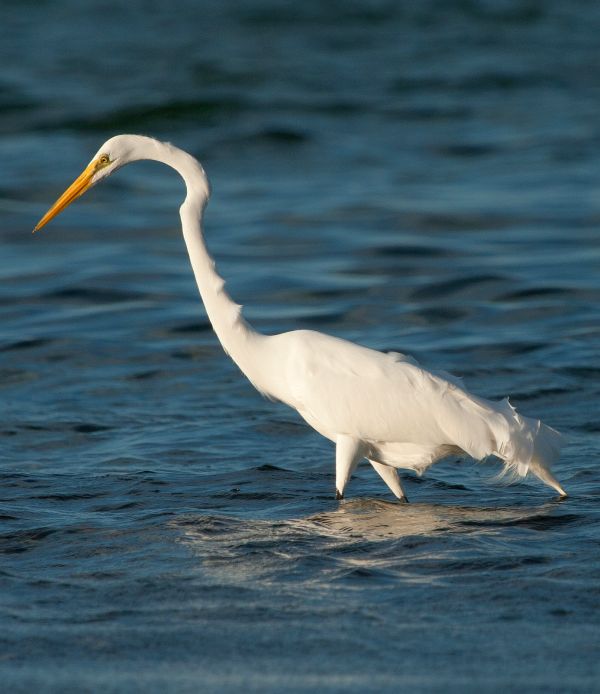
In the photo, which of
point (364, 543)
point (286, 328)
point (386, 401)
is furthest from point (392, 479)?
point (286, 328)

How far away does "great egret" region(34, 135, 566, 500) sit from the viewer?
21.8 feet

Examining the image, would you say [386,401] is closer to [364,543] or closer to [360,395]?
[360,395]

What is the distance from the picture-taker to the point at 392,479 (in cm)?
704

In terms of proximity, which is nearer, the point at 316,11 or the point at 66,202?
the point at 66,202

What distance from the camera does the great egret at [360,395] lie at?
262 inches

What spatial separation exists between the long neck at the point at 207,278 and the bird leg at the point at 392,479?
82 cm

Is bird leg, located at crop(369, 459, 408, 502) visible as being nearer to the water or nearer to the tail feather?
the water

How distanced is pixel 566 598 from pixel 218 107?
1646 centimetres

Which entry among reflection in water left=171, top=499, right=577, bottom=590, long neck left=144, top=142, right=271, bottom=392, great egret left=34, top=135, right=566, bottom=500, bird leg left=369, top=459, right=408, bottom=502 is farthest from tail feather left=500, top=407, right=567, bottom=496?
long neck left=144, top=142, right=271, bottom=392

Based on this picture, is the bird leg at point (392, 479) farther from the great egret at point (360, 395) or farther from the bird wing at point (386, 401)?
the bird wing at point (386, 401)

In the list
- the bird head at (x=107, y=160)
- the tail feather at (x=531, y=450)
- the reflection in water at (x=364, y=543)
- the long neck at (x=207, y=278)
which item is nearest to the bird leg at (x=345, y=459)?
the reflection in water at (x=364, y=543)

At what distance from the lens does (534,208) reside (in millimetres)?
15305

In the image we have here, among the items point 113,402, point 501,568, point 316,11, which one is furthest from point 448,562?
point 316,11

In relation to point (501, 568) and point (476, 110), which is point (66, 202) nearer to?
point (501, 568)
